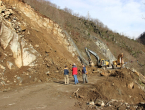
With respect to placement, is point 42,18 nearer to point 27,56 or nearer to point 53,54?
point 53,54

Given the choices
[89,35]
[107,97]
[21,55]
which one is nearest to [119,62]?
[89,35]

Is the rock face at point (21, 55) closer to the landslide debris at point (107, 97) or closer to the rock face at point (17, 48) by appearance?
the rock face at point (17, 48)

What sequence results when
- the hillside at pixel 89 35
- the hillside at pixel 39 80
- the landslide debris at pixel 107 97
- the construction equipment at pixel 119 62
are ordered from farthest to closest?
the hillside at pixel 89 35
the construction equipment at pixel 119 62
the hillside at pixel 39 80
the landslide debris at pixel 107 97

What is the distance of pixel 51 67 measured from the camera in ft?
42.2

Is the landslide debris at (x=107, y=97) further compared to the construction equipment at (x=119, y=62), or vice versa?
A: the construction equipment at (x=119, y=62)

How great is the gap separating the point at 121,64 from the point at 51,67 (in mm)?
12854

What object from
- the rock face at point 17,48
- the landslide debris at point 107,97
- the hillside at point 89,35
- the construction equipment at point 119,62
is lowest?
the landslide debris at point 107,97

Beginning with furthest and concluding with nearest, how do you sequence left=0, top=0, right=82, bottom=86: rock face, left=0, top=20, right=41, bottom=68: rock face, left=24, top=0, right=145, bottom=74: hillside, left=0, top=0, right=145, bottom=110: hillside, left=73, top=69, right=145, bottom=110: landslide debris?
left=24, top=0, right=145, bottom=74: hillside < left=0, top=20, right=41, bottom=68: rock face < left=0, top=0, right=82, bottom=86: rock face < left=0, top=0, right=145, bottom=110: hillside < left=73, top=69, right=145, bottom=110: landslide debris

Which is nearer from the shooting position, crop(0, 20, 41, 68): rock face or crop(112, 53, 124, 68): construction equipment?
crop(0, 20, 41, 68): rock face

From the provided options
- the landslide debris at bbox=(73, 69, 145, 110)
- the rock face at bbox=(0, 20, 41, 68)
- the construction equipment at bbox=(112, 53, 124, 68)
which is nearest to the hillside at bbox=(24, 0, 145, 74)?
the construction equipment at bbox=(112, 53, 124, 68)

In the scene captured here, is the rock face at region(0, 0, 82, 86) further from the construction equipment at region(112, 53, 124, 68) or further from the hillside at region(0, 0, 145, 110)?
the construction equipment at region(112, 53, 124, 68)

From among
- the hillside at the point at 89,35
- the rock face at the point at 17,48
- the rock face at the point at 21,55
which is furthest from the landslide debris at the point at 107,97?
the hillside at the point at 89,35

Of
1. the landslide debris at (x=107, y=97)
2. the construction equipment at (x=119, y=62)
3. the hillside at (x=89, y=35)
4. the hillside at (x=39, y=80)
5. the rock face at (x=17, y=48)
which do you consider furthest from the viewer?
the hillside at (x=89, y=35)

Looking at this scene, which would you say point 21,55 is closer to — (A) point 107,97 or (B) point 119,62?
(A) point 107,97
